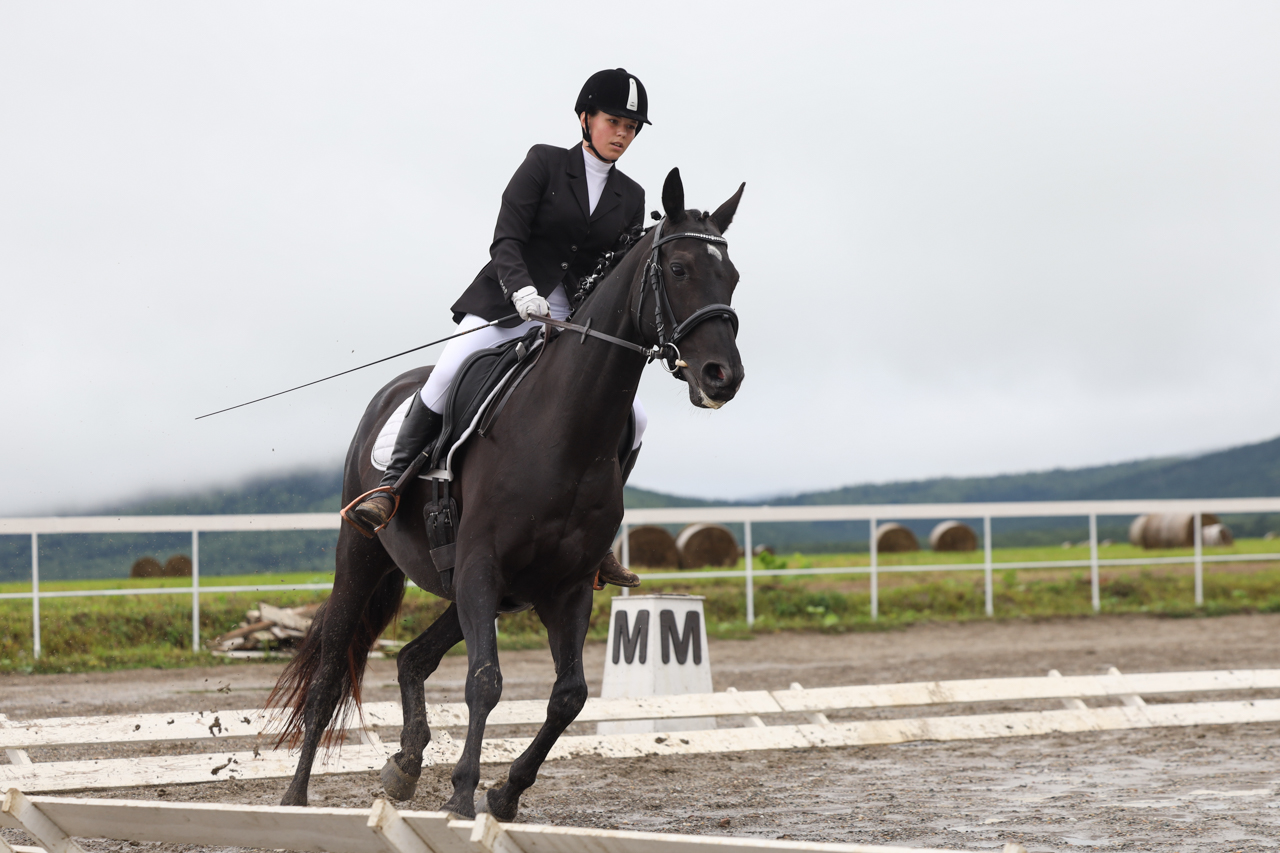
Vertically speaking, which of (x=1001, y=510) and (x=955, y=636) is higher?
(x=1001, y=510)

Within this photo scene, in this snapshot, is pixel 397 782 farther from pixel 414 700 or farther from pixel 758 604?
pixel 758 604

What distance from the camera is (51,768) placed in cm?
531

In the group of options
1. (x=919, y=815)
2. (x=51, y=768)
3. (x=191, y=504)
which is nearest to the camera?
(x=919, y=815)

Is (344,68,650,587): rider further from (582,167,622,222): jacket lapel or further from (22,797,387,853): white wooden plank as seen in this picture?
(22,797,387,853): white wooden plank

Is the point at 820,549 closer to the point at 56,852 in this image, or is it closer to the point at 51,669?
the point at 51,669

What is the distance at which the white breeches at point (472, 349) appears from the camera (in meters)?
4.63

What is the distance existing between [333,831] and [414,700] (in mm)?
1992

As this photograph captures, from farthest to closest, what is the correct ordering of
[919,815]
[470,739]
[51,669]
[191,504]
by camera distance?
[191,504] → [51,669] → [919,815] → [470,739]

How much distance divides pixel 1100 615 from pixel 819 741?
35.3 ft

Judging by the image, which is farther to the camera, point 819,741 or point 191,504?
point 191,504

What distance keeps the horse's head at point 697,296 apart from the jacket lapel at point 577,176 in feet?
2.37

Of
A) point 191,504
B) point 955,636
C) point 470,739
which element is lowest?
point 955,636

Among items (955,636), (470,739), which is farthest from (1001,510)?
(470,739)

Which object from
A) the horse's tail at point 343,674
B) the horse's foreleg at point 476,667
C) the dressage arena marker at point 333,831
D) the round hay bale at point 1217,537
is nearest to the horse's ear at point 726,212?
the horse's foreleg at point 476,667
